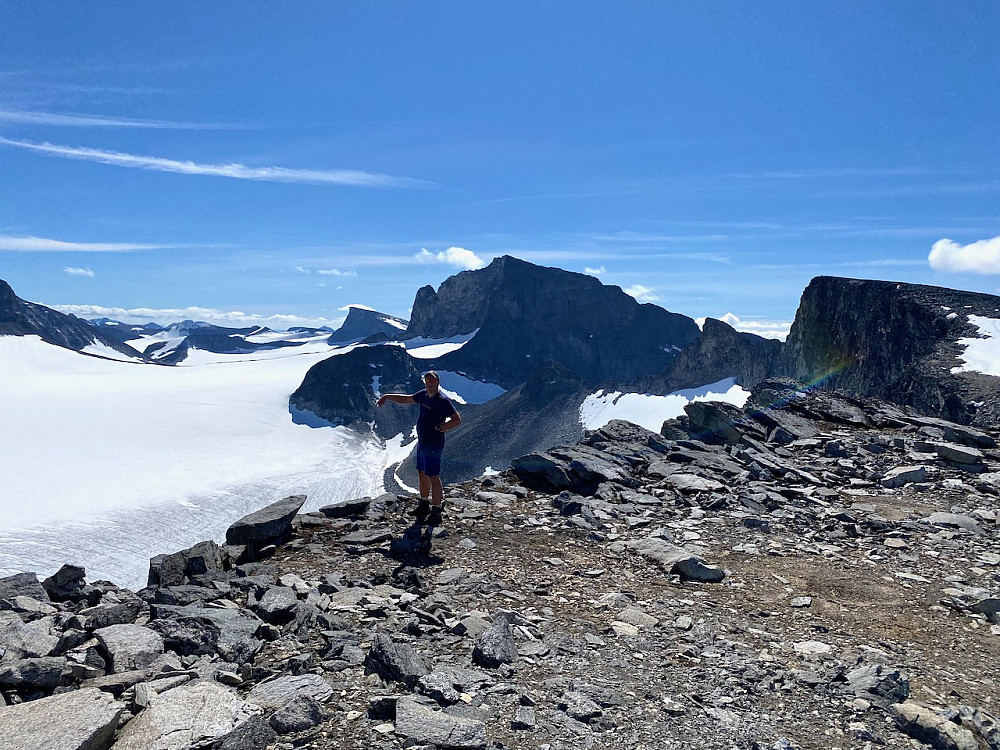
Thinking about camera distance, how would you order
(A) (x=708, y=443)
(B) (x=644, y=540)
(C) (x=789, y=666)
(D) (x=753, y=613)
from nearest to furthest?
1. (C) (x=789, y=666)
2. (D) (x=753, y=613)
3. (B) (x=644, y=540)
4. (A) (x=708, y=443)

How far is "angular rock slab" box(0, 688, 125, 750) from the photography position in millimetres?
4457

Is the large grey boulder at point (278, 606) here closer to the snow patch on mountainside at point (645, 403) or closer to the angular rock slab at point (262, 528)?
the angular rock slab at point (262, 528)

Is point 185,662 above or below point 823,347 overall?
below

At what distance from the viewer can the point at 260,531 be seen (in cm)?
1127

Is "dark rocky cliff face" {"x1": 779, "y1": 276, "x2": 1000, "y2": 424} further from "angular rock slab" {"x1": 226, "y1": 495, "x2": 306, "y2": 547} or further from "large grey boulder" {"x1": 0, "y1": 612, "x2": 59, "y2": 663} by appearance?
"large grey boulder" {"x1": 0, "y1": 612, "x2": 59, "y2": 663}

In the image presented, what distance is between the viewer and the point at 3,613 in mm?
7379

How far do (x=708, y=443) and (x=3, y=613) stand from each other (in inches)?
739

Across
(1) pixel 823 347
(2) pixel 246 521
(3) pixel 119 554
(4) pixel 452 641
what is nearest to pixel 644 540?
(4) pixel 452 641

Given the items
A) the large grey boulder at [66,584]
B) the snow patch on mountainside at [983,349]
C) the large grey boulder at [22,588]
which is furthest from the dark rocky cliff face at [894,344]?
the large grey boulder at [22,588]

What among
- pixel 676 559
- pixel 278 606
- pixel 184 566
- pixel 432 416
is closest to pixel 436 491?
pixel 432 416

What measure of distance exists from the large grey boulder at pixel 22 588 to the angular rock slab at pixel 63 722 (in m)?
4.43

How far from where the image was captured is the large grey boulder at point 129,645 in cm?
573

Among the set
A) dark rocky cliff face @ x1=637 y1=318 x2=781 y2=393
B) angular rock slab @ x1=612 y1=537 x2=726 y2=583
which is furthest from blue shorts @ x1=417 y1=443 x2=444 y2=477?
dark rocky cliff face @ x1=637 y1=318 x2=781 y2=393

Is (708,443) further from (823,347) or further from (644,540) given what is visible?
(823,347)
